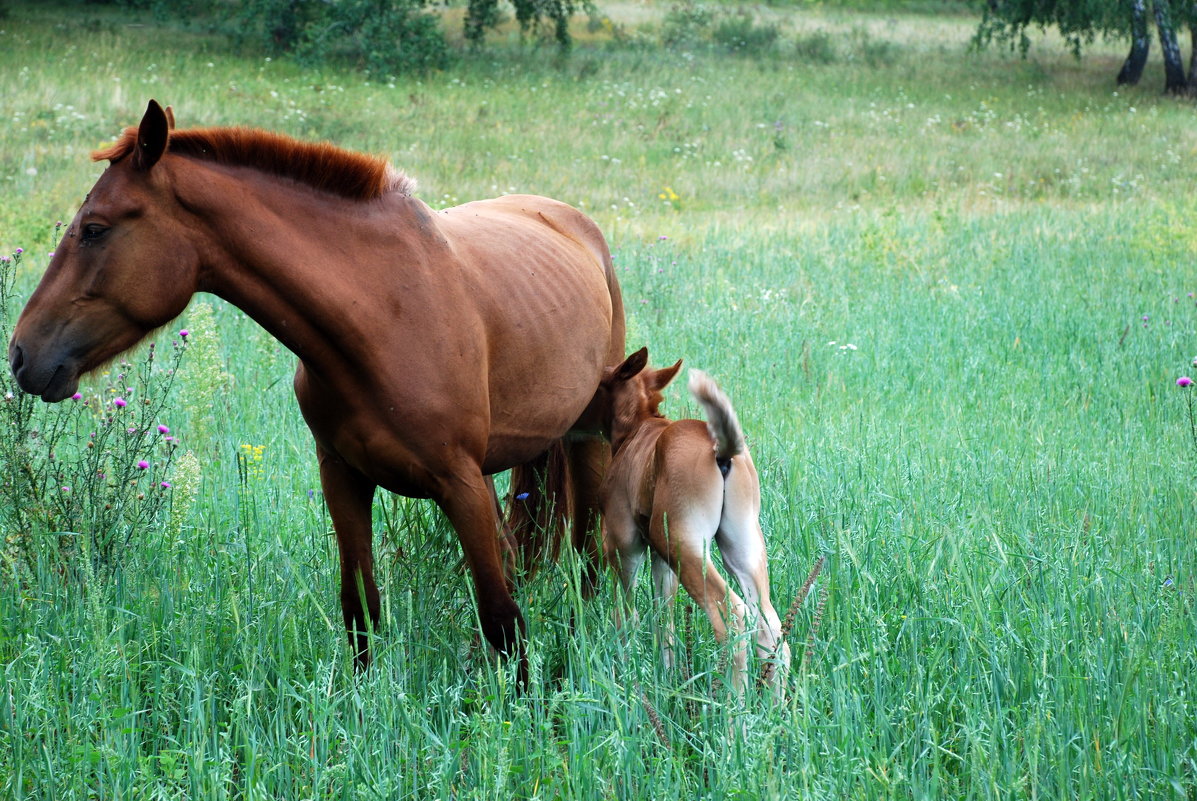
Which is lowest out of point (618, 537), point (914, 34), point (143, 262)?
point (618, 537)

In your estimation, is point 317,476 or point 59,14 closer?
point 317,476

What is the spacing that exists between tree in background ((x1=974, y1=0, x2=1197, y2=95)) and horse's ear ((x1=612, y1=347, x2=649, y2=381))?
953 inches

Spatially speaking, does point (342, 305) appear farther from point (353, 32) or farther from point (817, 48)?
point (817, 48)

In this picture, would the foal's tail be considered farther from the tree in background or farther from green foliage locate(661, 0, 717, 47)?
green foliage locate(661, 0, 717, 47)

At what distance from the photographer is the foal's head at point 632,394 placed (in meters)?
4.14

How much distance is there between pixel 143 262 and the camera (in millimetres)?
2898

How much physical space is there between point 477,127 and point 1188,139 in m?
13.9

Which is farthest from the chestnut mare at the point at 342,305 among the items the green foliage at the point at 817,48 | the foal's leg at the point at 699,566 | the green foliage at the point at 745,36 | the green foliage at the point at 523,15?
the green foliage at the point at 745,36

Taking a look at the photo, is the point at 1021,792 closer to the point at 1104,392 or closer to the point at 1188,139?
the point at 1104,392

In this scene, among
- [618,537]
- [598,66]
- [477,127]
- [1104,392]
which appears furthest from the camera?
[598,66]

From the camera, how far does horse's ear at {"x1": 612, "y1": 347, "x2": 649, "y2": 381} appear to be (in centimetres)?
400

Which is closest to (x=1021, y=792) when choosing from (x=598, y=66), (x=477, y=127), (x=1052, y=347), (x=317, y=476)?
(x=317, y=476)

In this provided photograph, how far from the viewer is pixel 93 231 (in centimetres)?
287

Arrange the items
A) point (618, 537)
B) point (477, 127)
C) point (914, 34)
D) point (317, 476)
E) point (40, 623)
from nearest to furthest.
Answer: point (40, 623) → point (618, 537) → point (317, 476) → point (477, 127) → point (914, 34)
